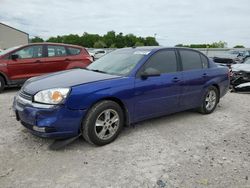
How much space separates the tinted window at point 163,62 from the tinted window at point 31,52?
5.07 m

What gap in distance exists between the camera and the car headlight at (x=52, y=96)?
394 cm

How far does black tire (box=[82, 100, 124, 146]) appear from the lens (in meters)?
4.13

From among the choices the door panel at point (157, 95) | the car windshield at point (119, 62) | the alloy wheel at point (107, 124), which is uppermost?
the car windshield at point (119, 62)

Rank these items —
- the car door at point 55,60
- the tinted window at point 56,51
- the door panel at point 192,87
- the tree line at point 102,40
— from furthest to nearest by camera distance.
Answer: the tree line at point 102,40
the tinted window at point 56,51
the car door at point 55,60
the door panel at point 192,87

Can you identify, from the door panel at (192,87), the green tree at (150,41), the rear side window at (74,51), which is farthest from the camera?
the green tree at (150,41)

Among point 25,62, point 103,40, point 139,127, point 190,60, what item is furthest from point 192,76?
point 103,40

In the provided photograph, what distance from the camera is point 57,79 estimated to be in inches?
178

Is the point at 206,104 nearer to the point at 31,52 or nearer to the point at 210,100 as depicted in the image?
the point at 210,100

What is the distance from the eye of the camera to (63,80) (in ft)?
14.5

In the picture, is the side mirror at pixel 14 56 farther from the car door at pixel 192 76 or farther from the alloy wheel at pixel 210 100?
the alloy wheel at pixel 210 100

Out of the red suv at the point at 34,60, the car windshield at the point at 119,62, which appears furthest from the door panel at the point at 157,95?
the red suv at the point at 34,60

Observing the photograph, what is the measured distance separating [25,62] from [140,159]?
6147 mm

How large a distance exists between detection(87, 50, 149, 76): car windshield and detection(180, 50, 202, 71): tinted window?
3.46 feet

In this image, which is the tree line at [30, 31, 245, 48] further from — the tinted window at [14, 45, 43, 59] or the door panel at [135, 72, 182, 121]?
the door panel at [135, 72, 182, 121]
